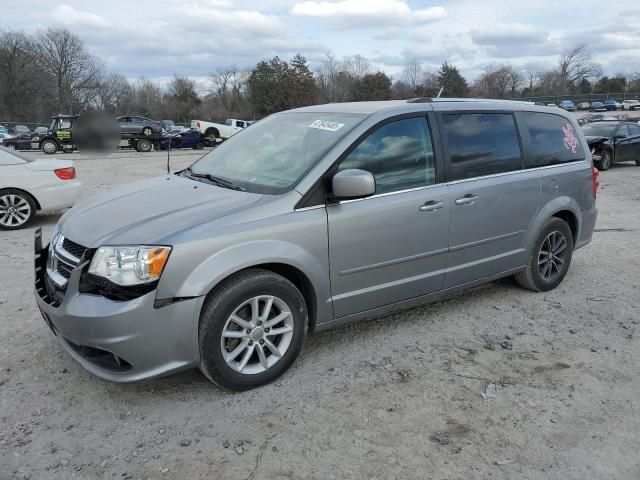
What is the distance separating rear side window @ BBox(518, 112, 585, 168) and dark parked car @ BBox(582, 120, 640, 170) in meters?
12.2

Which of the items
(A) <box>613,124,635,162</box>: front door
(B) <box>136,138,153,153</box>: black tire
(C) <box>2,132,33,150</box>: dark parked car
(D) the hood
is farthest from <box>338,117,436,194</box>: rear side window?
(C) <box>2,132,33,150</box>: dark parked car

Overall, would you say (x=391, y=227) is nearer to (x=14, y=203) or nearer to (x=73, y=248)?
(x=73, y=248)

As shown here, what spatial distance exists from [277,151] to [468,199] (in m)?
1.52

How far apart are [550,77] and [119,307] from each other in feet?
299

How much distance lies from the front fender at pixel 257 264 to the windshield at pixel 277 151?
0.43 meters

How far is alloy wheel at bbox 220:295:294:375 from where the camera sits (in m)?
3.14

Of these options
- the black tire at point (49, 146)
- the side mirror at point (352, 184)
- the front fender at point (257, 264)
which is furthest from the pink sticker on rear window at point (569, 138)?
the black tire at point (49, 146)

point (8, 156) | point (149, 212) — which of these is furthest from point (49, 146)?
point (149, 212)

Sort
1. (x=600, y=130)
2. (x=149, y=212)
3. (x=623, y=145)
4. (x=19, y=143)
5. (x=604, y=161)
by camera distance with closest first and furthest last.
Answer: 1. (x=149, y=212)
2. (x=604, y=161)
3. (x=623, y=145)
4. (x=600, y=130)
5. (x=19, y=143)

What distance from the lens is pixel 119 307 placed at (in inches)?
110

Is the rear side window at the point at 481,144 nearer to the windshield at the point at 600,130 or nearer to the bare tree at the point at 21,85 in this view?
the windshield at the point at 600,130

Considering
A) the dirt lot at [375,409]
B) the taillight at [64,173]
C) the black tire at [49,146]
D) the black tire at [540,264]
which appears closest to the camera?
the dirt lot at [375,409]

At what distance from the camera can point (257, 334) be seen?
10.5ft

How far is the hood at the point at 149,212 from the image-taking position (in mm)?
2992
